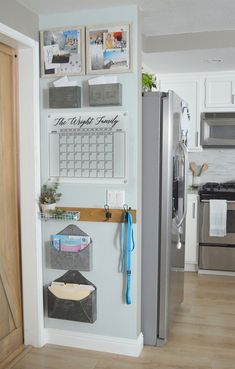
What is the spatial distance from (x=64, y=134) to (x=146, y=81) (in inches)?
29.4

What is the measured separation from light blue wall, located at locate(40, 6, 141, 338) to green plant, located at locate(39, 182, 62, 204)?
0.05 meters

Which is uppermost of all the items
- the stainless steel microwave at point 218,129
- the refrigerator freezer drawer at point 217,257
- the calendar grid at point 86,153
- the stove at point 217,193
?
the stainless steel microwave at point 218,129

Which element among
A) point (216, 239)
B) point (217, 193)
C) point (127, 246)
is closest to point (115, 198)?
point (127, 246)

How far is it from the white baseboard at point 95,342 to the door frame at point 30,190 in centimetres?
10

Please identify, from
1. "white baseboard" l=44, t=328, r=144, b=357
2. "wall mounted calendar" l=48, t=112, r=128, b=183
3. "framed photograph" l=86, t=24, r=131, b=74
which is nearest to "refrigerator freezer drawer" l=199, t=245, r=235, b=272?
"white baseboard" l=44, t=328, r=144, b=357

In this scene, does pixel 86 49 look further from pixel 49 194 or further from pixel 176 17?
pixel 49 194

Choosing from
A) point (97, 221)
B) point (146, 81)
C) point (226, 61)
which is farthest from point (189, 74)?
point (97, 221)

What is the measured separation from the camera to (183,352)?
3.03 m

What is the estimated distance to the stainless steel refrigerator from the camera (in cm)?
298

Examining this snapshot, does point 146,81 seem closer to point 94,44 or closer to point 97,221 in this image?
point 94,44

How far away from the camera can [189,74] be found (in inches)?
197

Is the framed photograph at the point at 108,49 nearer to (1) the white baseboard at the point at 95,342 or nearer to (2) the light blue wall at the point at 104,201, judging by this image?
(2) the light blue wall at the point at 104,201

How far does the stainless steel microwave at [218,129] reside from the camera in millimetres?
4883

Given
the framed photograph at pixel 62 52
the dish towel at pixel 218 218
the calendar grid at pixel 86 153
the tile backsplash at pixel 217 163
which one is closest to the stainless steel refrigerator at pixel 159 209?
the calendar grid at pixel 86 153
